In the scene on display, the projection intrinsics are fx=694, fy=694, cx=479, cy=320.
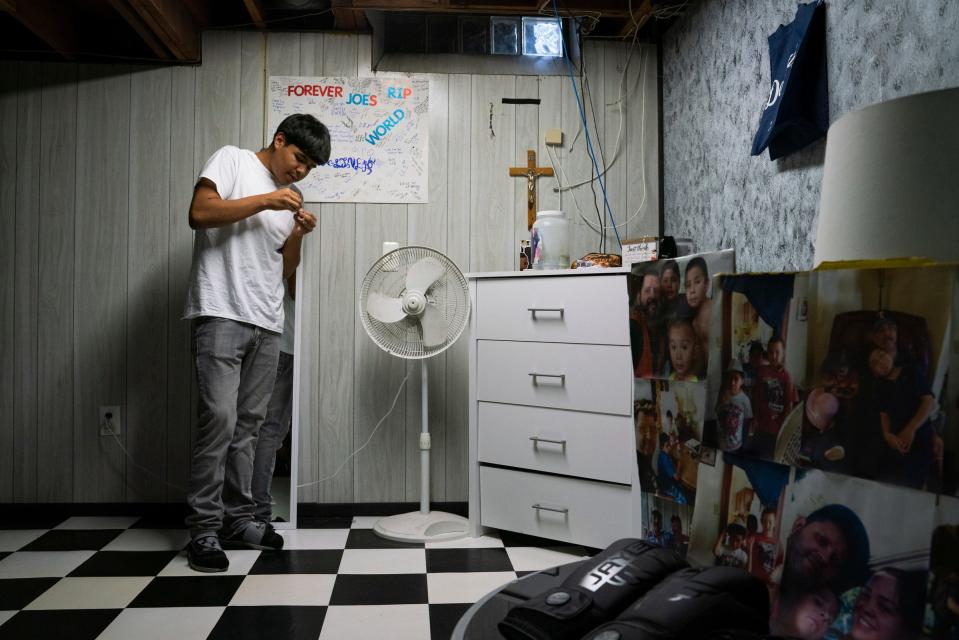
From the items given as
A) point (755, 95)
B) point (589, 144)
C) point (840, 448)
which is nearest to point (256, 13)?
point (589, 144)

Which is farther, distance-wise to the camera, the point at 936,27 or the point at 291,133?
the point at 291,133

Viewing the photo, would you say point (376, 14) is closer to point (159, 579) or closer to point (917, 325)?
point (159, 579)

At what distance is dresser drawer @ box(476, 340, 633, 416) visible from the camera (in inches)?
94.3

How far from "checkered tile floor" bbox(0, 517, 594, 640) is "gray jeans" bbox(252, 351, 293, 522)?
18 cm

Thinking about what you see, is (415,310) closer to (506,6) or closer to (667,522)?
(506,6)

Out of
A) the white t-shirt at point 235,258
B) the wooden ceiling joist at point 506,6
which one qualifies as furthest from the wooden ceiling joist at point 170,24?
the wooden ceiling joist at point 506,6

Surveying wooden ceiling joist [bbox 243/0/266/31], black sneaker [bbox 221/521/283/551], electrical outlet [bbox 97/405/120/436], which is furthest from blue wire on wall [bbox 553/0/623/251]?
electrical outlet [bbox 97/405/120/436]

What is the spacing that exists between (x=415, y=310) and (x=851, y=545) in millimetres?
2206

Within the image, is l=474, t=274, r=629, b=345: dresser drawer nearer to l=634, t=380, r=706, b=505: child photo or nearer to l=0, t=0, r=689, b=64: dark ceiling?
l=0, t=0, r=689, b=64: dark ceiling

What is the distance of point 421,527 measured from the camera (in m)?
2.72

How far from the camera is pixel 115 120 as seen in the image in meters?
3.00

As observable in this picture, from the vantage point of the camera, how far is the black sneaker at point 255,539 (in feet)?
8.34

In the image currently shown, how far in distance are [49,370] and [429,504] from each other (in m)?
1.73

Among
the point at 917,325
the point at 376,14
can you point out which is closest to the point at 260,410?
the point at 376,14
